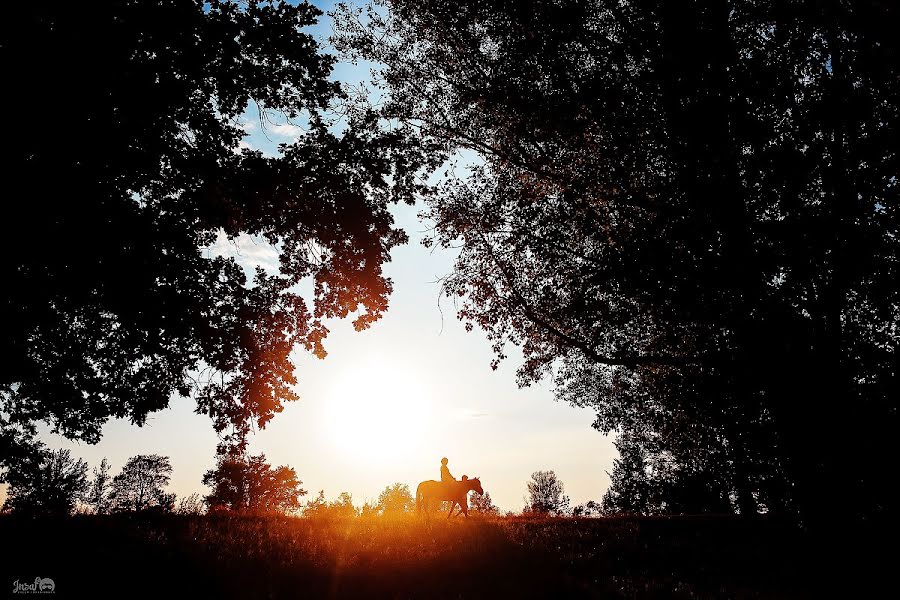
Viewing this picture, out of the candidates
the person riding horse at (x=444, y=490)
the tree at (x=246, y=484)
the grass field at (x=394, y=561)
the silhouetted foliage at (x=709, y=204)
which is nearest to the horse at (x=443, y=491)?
the person riding horse at (x=444, y=490)

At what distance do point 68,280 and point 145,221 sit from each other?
2327mm

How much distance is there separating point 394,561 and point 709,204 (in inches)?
410

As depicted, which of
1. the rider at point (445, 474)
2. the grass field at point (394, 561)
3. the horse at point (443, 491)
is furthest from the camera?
the rider at point (445, 474)

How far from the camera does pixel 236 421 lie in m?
10.7

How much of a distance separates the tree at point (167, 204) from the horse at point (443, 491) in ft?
30.8

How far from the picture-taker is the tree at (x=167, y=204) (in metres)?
7.91

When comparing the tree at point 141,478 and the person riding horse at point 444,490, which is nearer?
the person riding horse at point 444,490

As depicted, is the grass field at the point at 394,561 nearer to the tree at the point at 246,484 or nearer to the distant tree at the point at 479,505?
the distant tree at the point at 479,505

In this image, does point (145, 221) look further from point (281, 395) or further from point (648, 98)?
point (648, 98)

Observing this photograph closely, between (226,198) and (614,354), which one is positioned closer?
(226,198)

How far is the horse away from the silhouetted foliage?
7701 mm

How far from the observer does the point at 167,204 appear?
1027 centimetres

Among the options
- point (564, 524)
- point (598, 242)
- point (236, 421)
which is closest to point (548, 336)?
point (598, 242)

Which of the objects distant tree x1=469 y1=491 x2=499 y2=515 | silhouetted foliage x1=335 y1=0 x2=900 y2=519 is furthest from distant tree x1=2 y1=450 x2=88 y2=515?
silhouetted foliage x1=335 y1=0 x2=900 y2=519
